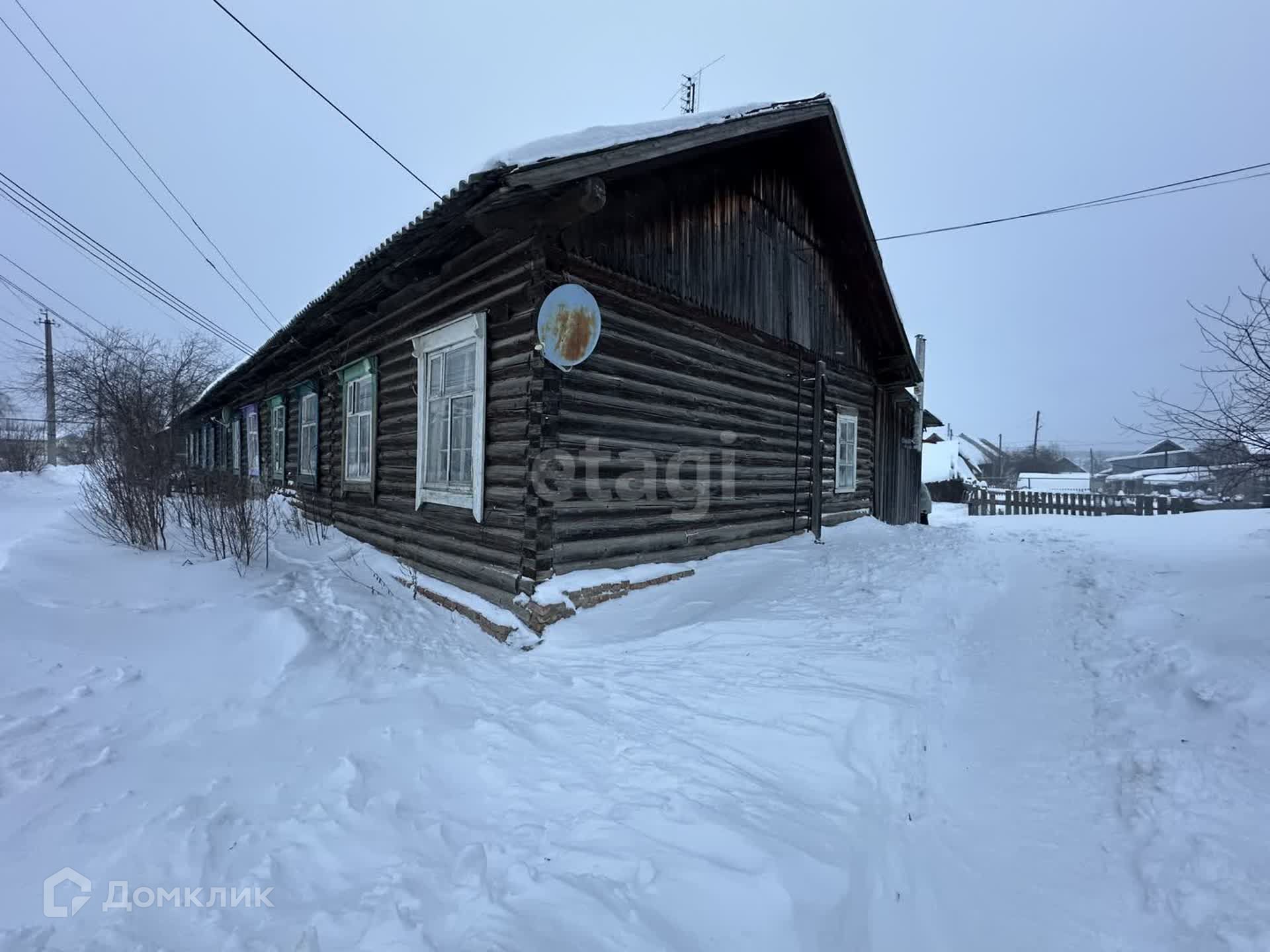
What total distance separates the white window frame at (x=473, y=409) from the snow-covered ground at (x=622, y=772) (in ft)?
4.27

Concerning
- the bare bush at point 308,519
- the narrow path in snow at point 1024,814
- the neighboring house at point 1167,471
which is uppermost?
the neighboring house at point 1167,471

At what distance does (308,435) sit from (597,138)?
8.40m

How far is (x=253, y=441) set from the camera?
14.2m

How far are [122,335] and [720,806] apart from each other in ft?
95.1

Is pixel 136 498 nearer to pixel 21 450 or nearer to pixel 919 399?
pixel 919 399

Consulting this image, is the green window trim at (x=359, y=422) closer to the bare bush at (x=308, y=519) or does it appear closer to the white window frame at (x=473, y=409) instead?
the bare bush at (x=308, y=519)

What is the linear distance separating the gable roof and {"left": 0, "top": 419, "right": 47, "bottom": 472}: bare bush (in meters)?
21.2

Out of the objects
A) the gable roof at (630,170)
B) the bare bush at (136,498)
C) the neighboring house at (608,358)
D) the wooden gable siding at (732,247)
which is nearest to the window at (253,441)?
the gable roof at (630,170)

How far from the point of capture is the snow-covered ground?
1994 mm

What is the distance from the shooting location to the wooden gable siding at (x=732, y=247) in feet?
18.6

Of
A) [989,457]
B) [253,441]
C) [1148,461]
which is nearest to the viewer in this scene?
[253,441]

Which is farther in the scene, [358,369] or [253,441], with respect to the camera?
[253,441]

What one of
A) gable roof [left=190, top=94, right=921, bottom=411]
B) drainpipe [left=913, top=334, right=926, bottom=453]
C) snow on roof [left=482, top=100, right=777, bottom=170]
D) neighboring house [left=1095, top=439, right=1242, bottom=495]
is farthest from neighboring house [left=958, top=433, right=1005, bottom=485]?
snow on roof [left=482, top=100, right=777, bottom=170]

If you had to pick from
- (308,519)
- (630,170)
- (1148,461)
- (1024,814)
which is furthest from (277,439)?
(1148,461)
